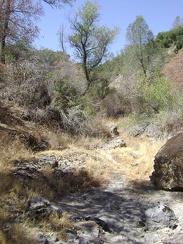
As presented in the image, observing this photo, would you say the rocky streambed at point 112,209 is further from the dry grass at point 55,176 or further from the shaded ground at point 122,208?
the dry grass at point 55,176

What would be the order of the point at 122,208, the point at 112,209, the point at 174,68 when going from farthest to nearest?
1. the point at 174,68
2. the point at 122,208
3. the point at 112,209

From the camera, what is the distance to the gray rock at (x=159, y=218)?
5363mm

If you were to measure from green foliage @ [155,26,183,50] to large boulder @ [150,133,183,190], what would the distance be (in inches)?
1203

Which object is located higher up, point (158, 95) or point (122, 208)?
point (158, 95)

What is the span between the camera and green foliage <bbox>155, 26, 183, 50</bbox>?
35.4 meters

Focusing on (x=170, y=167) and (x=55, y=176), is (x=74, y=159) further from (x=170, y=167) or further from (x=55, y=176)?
(x=170, y=167)

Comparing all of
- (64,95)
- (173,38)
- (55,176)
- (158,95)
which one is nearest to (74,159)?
(55,176)

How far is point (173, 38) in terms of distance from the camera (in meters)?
36.8

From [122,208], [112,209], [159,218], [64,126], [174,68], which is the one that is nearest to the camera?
[159,218]

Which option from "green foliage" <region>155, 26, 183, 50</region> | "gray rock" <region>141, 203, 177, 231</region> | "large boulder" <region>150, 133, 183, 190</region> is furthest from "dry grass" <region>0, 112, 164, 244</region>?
"green foliage" <region>155, 26, 183, 50</region>

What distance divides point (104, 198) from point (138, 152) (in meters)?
4.18

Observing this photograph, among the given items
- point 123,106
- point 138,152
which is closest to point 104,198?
point 138,152

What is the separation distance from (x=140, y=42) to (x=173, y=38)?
1166 centimetres

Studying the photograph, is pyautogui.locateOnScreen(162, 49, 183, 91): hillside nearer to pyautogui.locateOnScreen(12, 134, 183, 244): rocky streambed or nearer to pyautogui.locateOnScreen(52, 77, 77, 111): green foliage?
pyautogui.locateOnScreen(52, 77, 77, 111): green foliage
